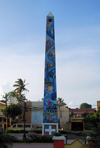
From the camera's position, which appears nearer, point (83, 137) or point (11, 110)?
point (83, 137)

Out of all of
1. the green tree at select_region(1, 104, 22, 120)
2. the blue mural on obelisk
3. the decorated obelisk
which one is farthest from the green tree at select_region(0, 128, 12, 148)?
the green tree at select_region(1, 104, 22, 120)

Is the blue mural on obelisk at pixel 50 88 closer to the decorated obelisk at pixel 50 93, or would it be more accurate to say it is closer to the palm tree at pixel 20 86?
the decorated obelisk at pixel 50 93

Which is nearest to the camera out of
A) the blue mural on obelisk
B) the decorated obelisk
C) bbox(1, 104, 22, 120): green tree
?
the decorated obelisk

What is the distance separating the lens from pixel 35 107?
161ft

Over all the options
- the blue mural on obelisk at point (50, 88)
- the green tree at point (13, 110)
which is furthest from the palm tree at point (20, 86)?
the blue mural on obelisk at point (50, 88)

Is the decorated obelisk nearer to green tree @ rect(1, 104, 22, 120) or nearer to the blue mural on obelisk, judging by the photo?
the blue mural on obelisk

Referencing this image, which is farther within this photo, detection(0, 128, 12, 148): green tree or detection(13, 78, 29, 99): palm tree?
detection(13, 78, 29, 99): palm tree

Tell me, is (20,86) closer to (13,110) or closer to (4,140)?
(13,110)

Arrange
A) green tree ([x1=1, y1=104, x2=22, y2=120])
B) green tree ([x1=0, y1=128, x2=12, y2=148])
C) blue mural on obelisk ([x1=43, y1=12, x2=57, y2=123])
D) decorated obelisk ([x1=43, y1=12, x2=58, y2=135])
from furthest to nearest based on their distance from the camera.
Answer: green tree ([x1=1, y1=104, x2=22, y2=120]) < blue mural on obelisk ([x1=43, y1=12, x2=57, y2=123]) < decorated obelisk ([x1=43, y1=12, x2=58, y2=135]) < green tree ([x1=0, y1=128, x2=12, y2=148])

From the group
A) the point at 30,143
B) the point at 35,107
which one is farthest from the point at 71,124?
the point at 30,143

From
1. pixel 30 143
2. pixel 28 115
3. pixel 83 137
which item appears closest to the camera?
pixel 83 137

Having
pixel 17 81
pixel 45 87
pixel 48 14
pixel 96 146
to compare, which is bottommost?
pixel 96 146

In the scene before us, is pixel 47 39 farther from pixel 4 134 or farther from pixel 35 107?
pixel 35 107

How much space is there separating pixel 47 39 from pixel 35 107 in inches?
1096
